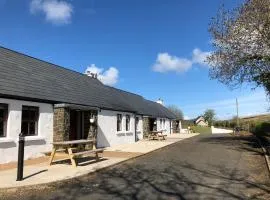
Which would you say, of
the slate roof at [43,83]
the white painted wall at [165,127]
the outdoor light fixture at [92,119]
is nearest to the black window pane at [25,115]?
the slate roof at [43,83]

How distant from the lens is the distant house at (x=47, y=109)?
15.8m

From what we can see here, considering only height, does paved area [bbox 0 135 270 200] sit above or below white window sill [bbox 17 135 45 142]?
below

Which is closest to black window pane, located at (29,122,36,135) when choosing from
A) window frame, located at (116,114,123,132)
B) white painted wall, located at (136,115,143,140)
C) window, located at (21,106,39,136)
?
window, located at (21,106,39,136)

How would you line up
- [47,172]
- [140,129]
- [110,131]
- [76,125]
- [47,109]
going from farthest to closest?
1. [140,129]
2. [110,131]
3. [76,125]
4. [47,109]
5. [47,172]

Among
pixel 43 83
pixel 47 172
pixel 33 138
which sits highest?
pixel 43 83

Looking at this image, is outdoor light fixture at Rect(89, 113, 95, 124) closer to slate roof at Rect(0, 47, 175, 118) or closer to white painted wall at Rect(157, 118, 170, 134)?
slate roof at Rect(0, 47, 175, 118)

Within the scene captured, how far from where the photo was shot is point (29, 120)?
56.3 ft

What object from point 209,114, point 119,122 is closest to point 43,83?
point 119,122

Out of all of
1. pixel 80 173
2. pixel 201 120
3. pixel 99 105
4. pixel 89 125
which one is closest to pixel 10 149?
pixel 80 173

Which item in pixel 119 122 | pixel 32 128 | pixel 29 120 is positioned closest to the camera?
pixel 29 120

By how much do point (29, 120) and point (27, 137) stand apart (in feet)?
2.66

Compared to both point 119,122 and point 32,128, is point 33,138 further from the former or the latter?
point 119,122

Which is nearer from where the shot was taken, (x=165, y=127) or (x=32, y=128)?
(x=32, y=128)

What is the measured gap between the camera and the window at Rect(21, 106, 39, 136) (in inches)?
659
